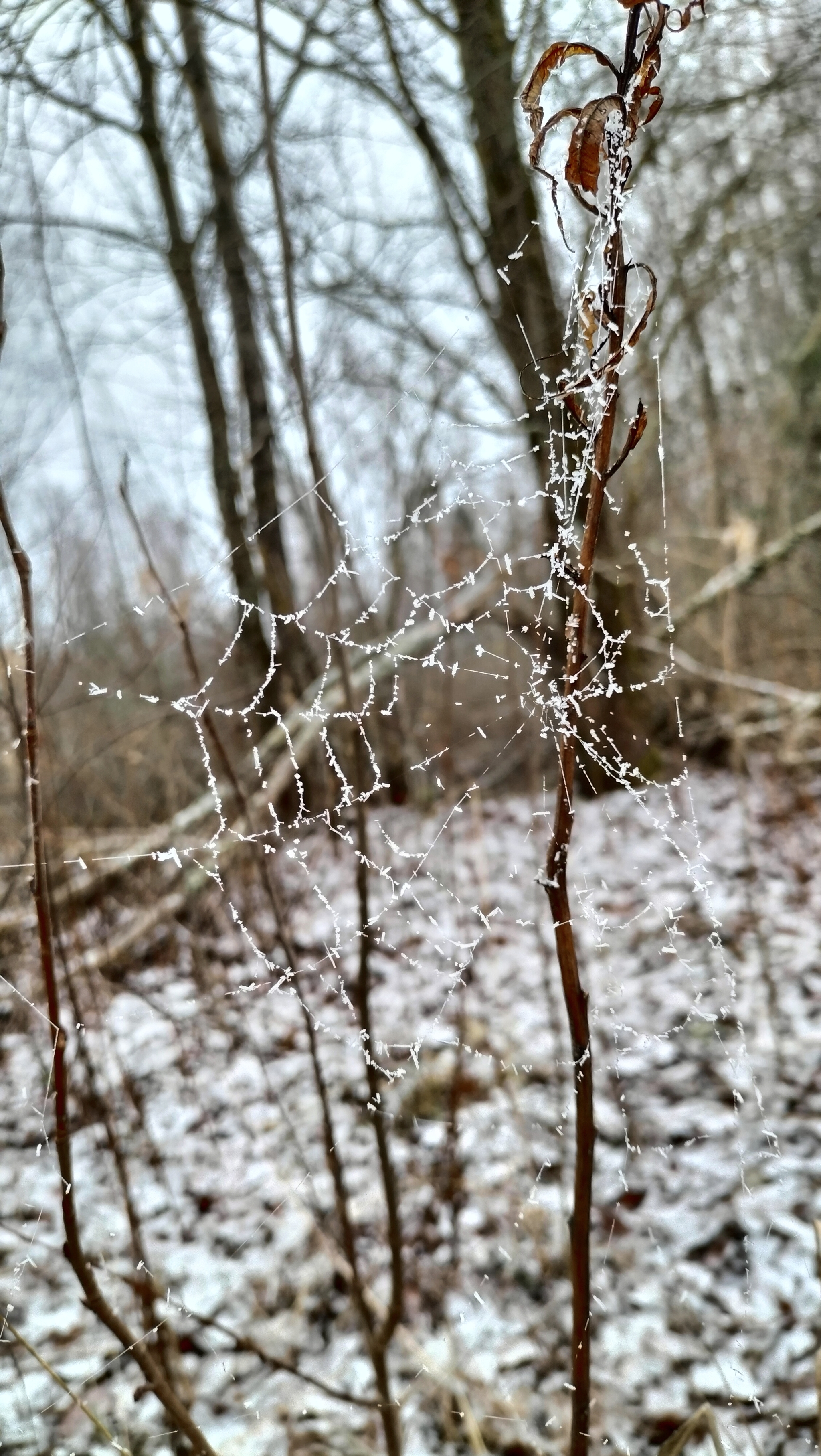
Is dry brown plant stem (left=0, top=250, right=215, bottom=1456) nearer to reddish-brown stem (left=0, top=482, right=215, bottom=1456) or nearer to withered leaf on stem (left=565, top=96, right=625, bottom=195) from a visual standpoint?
reddish-brown stem (left=0, top=482, right=215, bottom=1456)

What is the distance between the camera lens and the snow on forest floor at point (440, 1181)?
1448 millimetres

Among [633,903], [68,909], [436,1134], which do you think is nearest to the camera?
[68,909]

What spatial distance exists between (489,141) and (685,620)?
2.61m

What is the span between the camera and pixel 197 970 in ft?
5.87

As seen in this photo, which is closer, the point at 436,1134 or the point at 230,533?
the point at 230,533

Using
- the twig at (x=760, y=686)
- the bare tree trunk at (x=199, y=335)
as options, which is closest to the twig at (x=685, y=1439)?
the bare tree trunk at (x=199, y=335)

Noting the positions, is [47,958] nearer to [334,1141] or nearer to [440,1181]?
[334,1141]

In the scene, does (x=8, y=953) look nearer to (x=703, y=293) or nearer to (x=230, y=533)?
(x=230, y=533)

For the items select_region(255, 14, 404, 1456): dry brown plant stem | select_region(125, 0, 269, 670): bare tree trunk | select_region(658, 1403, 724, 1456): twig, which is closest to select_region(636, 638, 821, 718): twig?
select_region(125, 0, 269, 670): bare tree trunk

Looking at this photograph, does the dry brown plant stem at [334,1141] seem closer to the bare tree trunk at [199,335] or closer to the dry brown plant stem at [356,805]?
the dry brown plant stem at [356,805]

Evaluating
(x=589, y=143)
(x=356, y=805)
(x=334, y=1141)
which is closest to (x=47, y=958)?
(x=356, y=805)

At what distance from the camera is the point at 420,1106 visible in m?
2.31

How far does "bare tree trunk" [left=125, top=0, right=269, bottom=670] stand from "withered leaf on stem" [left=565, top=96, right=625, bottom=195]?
1.56ft

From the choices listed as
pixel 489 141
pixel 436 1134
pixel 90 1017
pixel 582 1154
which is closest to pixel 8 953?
pixel 90 1017
